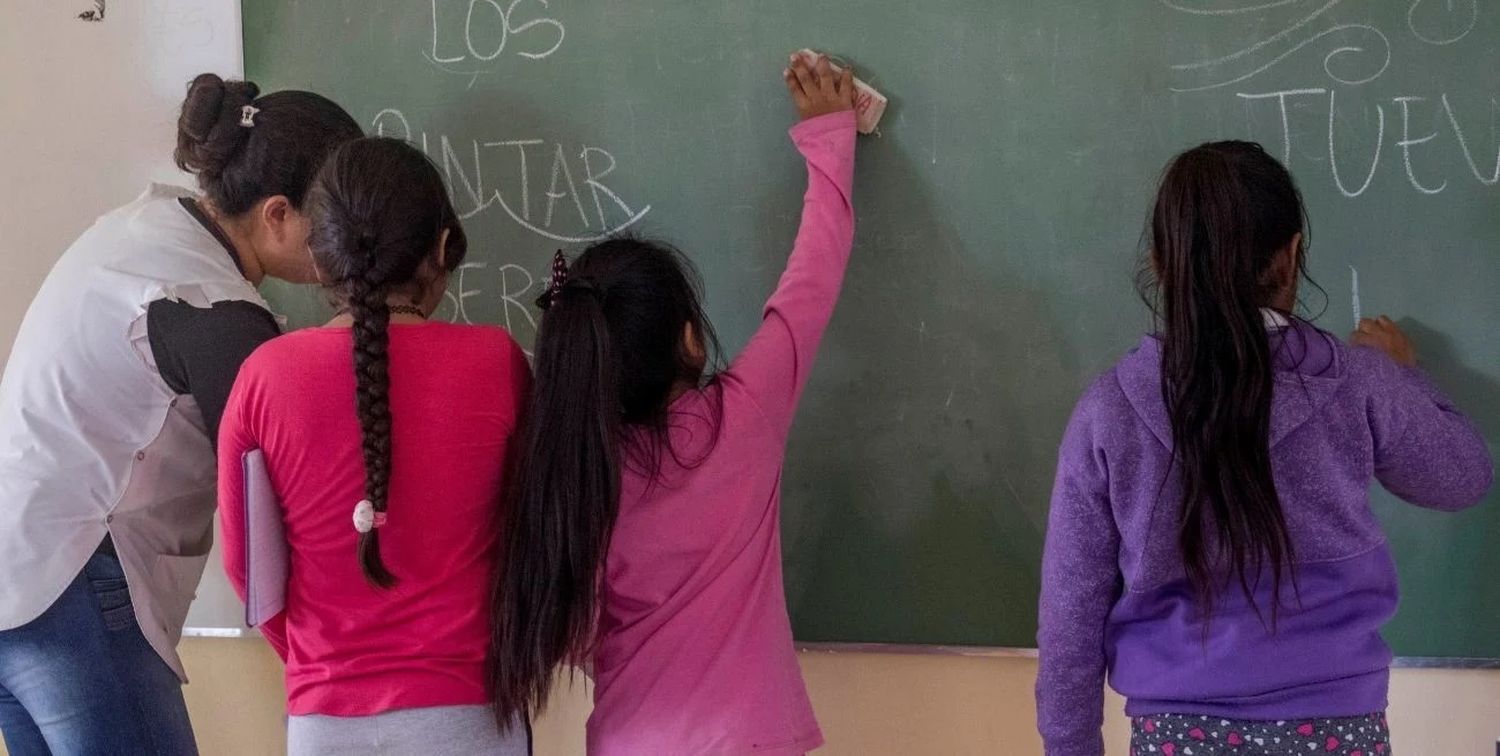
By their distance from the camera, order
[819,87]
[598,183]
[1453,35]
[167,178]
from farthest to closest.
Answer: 1. [167,178]
2. [598,183]
3. [819,87]
4. [1453,35]

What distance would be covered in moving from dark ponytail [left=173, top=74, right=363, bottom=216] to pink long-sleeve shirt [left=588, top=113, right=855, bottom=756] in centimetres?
60

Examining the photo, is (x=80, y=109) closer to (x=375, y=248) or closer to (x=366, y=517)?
(x=375, y=248)

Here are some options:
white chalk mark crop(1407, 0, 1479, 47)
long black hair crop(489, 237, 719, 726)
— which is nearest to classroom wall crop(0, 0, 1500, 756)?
long black hair crop(489, 237, 719, 726)

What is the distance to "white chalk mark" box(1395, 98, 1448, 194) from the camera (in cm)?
173

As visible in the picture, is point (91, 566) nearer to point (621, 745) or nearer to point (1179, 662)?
point (621, 745)

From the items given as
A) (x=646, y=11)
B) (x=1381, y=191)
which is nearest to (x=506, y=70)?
(x=646, y=11)

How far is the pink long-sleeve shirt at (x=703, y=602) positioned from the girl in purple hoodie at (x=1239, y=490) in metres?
0.36

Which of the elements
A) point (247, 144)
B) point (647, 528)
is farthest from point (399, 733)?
point (247, 144)

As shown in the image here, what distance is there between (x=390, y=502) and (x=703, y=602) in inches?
14.8

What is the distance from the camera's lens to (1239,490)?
4.49 ft

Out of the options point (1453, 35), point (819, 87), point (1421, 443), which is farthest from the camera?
point (819, 87)

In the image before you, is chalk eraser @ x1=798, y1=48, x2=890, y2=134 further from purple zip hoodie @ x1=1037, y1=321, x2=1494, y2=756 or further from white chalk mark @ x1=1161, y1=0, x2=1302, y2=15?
purple zip hoodie @ x1=1037, y1=321, x2=1494, y2=756

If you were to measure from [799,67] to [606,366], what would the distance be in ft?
2.14

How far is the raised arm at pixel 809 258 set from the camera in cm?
160
